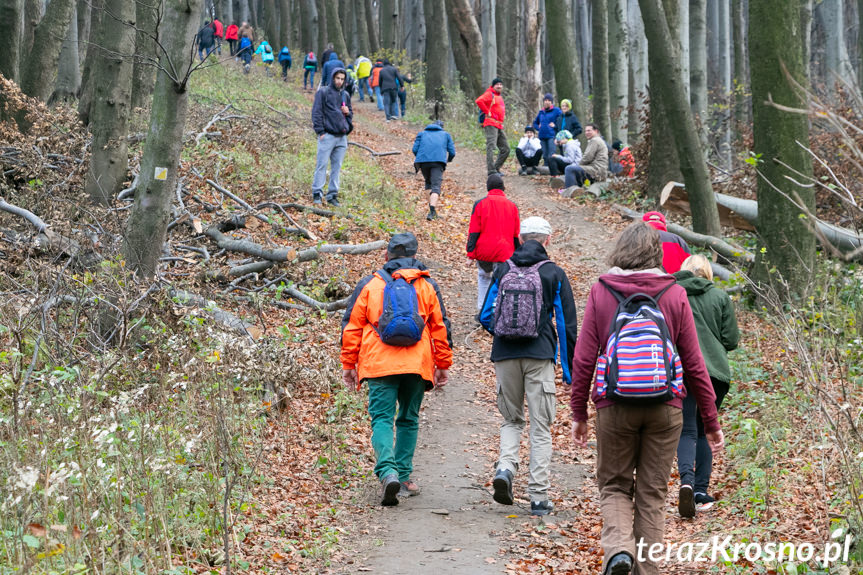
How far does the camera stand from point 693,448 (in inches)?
225

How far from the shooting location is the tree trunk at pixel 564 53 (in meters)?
19.5

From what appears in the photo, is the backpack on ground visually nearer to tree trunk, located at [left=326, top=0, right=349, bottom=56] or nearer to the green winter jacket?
the green winter jacket

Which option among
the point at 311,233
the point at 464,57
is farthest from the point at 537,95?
the point at 311,233

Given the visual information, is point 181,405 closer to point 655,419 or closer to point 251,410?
point 251,410

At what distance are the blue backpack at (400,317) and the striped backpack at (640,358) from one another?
6.18ft

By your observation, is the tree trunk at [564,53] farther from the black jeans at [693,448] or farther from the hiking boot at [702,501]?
the hiking boot at [702,501]

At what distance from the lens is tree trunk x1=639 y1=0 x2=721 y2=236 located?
1246 cm

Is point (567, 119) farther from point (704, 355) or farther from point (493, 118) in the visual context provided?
point (704, 355)

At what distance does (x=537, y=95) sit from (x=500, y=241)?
15.6m

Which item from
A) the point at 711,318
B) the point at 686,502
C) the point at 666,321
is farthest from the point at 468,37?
the point at 666,321

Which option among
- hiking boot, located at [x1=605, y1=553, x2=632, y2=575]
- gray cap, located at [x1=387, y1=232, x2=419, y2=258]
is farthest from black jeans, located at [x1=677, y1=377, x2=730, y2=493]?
gray cap, located at [x1=387, y1=232, x2=419, y2=258]

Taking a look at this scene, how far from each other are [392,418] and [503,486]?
0.92m

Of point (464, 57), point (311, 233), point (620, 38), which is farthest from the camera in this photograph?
point (464, 57)

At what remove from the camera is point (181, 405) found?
6.71 meters
